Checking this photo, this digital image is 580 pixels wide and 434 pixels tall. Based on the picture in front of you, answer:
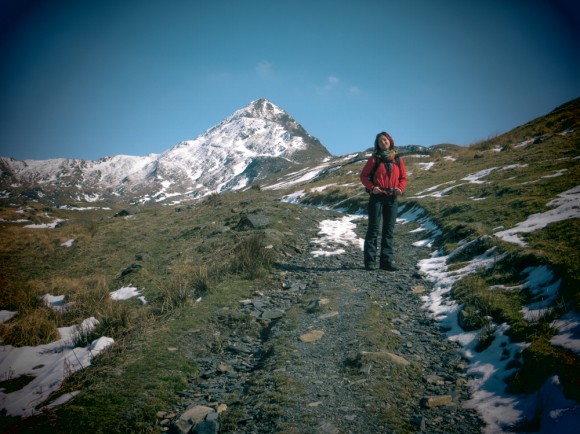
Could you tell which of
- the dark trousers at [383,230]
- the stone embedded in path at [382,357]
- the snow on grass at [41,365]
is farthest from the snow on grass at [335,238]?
the snow on grass at [41,365]

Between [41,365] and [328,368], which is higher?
[41,365]

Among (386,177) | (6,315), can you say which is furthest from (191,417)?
(6,315)

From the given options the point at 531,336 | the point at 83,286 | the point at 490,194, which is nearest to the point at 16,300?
the point at 83,286

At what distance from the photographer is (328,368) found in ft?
14.6

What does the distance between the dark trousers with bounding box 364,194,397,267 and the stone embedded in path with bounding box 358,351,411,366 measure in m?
4.54

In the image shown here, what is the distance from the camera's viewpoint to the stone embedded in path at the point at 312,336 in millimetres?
5297

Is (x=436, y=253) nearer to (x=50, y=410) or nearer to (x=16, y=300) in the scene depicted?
(x=50, y=410)

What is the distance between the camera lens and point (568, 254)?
5.26m

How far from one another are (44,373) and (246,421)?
4284 mm

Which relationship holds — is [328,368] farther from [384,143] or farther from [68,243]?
[68,243]

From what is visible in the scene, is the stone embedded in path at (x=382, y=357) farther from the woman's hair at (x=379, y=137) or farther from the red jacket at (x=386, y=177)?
the woman's hair at (x=379, y=137)

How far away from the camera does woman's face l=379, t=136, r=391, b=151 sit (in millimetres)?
Answer: 8656

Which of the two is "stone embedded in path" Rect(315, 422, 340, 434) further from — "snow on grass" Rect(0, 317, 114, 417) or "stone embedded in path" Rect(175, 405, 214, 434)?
"snow on grass" Rect(0, 317, 114, 417)

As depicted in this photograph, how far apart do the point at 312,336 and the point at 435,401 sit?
87.7 inches
